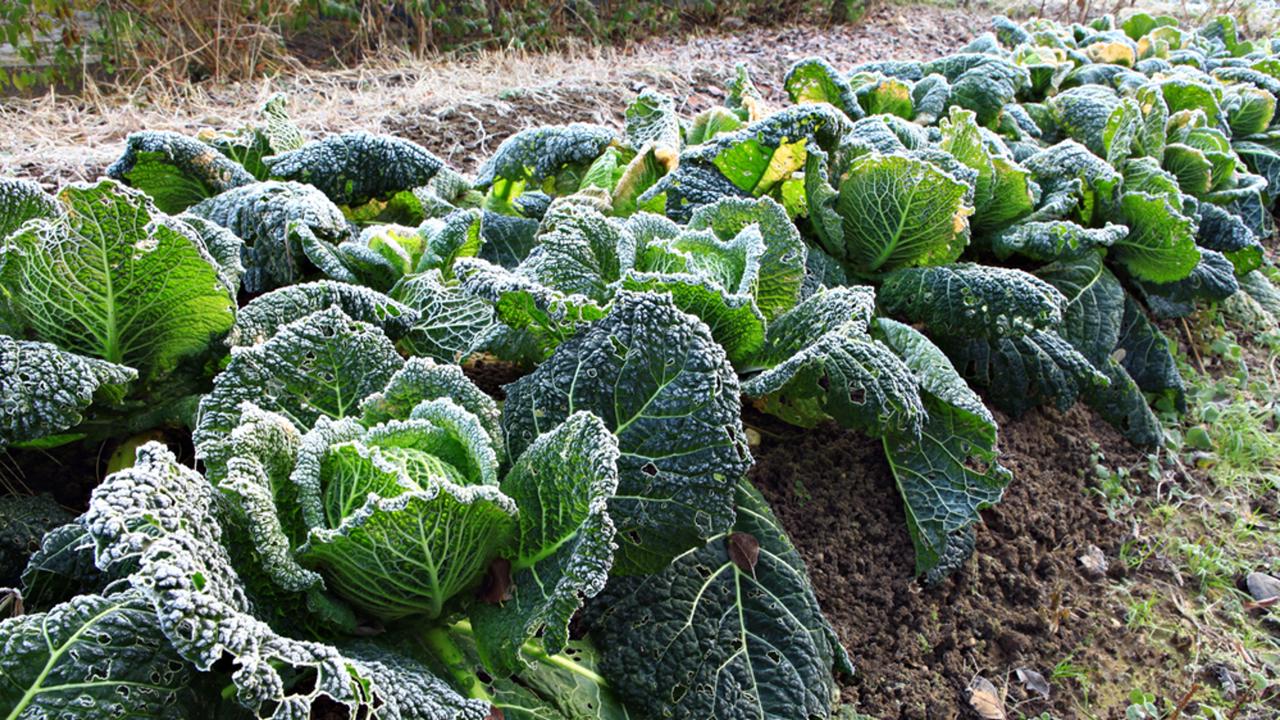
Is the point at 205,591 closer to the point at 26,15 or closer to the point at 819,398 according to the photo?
the point at 819,398

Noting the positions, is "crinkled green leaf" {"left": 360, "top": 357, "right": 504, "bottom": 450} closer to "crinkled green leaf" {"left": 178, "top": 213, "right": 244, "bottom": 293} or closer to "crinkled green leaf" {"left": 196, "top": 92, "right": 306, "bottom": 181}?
"crinkled green leaf" {"left": 178, "top": 213, "right": 244, "bottom": 293}

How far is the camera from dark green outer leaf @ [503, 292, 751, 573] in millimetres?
1585

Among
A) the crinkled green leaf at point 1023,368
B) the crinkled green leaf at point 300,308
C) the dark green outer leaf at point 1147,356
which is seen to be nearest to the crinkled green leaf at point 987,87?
the dark green outer leaf at point 1147,356

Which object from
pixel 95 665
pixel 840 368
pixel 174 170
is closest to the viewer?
pixel 95 665

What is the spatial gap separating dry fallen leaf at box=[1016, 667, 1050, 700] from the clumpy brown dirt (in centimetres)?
2

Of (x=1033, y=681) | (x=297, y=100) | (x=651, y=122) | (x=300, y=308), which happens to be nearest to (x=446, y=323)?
(x=300, y=308)

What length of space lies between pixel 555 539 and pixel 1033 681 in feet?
4.51

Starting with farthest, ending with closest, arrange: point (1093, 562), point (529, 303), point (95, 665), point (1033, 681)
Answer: point (1093, 562), point (1033, 681), point (529, 303), point (95, 665)

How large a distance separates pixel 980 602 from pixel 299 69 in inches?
199

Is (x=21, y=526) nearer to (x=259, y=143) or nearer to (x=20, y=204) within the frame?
(x=20, y=204)

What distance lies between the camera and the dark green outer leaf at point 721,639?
171 centimetres

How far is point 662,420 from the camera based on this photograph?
63.3 inches

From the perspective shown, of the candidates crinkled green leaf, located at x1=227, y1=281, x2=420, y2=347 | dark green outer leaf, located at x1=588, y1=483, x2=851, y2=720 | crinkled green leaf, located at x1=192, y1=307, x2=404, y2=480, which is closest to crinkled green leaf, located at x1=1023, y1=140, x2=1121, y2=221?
dark green outer leaf, located at x1=588, y1=483, x2=851, y2=720

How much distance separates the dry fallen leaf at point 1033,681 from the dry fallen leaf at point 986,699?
0.33 feet
